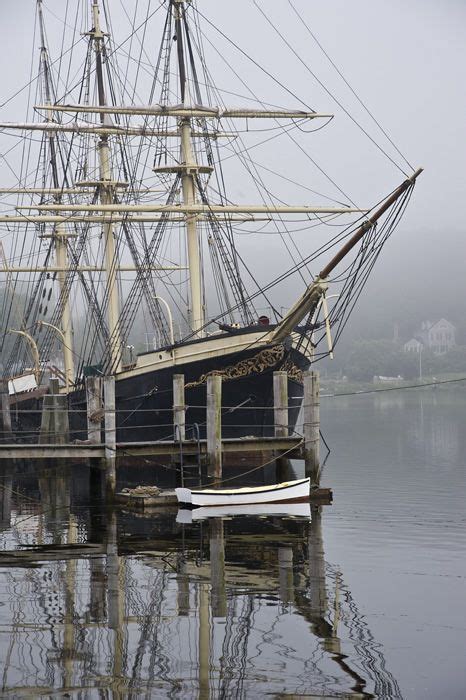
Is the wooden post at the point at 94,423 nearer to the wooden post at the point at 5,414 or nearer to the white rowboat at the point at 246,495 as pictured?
the white rowboat at the point at 246,495

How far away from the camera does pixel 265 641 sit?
1357 centimetres

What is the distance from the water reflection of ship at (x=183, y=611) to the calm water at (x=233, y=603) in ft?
0.10

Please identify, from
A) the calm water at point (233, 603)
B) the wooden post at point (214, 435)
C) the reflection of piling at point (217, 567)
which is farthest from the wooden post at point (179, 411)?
the reflection of piling at point (217, 567)

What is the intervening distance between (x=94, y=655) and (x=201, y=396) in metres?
24.0

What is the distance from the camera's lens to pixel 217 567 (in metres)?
18.7

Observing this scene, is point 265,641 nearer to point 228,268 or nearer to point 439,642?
point 439,642

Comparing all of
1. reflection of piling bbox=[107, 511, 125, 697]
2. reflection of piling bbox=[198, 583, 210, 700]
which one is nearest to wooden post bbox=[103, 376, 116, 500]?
reflection of piling bbox=[107, 511, 125, 697]

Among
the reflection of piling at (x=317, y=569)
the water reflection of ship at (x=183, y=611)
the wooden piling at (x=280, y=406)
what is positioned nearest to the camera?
the water reflection of ship at (x=183, y=611)

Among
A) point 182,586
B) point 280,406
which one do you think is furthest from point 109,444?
point 182,586

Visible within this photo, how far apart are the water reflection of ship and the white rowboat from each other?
1942 mm

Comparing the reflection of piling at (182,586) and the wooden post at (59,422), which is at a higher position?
the wooden post at (59,422)

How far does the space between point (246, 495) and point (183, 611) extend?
33.8 feet

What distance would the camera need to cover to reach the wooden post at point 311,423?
87.8 feet

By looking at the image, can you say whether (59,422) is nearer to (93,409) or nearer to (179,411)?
(93,409)
